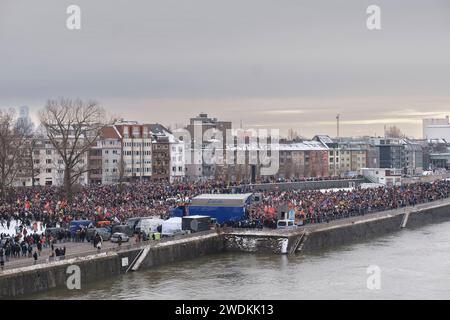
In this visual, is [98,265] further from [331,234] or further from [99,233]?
[331,234]

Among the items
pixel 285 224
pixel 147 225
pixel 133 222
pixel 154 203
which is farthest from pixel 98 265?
pixel 154 203

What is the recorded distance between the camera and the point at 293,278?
104ft

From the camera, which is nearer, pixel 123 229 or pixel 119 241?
pixel 119 241

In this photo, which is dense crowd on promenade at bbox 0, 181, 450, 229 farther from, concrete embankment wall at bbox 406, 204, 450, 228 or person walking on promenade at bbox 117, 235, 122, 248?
person walking on promenade at bbox 117, 235, 122, 248

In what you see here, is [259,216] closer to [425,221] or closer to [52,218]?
[52,218]

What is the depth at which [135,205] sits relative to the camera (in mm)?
45156

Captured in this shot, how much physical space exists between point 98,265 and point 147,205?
16.0 m

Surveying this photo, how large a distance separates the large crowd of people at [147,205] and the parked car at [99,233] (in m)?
2.21

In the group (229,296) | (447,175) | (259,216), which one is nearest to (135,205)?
(259,216)

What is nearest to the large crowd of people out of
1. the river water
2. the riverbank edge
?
the riverbank edge

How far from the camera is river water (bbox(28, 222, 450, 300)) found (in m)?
28.3

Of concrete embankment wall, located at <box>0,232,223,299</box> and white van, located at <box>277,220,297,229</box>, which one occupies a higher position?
white van, located at <box>277,220,297,229</box>

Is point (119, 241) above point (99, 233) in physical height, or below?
below

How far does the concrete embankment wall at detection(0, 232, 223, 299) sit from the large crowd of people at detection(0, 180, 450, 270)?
1634mm
